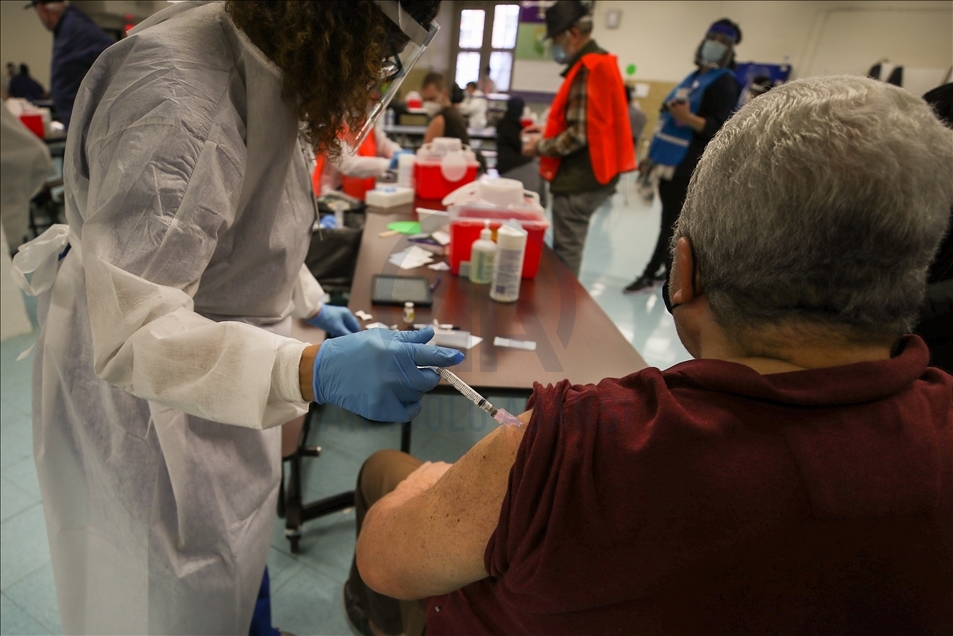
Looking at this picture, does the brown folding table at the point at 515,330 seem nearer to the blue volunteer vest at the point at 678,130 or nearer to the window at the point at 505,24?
the window at the point at 505,24

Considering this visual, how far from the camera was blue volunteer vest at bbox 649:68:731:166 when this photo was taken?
298cm

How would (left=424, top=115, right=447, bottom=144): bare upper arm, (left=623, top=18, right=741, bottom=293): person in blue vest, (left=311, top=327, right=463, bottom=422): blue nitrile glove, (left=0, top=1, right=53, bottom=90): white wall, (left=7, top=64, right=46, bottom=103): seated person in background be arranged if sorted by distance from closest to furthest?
(left=311, top=327, right=463, bottom=422): blue nitrile glove < (left=623, top=18, right=741, bottom=293): person in blue vest < (left=424, top=115, right=447, bottom=144): bare upper arm < (left=0, top=1, right=53, bottom=90): white wall < (left=7, top=64, right=46, bottom=103): seated person in background

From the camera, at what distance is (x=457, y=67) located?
104 centimetres

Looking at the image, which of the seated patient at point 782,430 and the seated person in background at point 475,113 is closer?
the seated patient at point 782,430

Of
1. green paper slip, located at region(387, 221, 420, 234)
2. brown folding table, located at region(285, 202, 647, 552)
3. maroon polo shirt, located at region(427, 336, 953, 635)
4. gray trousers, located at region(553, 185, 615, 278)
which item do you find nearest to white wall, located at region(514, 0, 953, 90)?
gray trousers, located at region(553, 185, 615, 278)

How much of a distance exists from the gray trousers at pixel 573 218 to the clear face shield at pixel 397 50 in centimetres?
211

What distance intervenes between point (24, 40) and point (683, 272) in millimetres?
8205

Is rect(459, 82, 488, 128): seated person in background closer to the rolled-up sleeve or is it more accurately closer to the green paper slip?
the green paper slip

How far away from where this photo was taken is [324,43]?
0.78 metres

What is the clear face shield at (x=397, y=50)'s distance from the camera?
0.81 m

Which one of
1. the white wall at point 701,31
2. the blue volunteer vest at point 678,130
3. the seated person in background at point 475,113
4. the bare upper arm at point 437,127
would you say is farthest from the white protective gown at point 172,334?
the white wall at point 701,31

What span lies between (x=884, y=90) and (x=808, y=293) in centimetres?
20

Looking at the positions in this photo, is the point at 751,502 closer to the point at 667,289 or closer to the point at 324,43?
the point at 667,289

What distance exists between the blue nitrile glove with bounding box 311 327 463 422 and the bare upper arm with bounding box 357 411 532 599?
0.44ft
